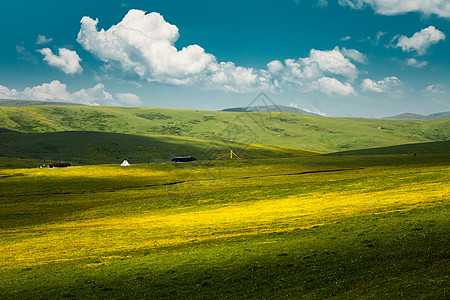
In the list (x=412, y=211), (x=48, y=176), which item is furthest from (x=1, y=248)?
(x=48, y=176)

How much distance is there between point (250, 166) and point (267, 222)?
85.4 m

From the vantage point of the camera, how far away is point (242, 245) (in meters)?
29.6

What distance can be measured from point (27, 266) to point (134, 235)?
41.0ft

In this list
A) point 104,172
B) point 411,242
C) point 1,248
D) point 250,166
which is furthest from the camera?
point 250,166

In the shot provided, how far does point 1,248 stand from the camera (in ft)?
123

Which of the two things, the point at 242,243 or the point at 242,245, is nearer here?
the point at 242,245

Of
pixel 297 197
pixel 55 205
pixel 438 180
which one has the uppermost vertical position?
pixel 438 180

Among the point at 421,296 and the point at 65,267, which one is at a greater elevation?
the point at 421,296

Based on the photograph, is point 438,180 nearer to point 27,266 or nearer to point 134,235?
point 134,235

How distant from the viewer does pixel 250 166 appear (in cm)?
12538

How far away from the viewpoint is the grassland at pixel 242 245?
19.1 m

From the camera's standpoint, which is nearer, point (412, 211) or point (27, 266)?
point (27, 266)

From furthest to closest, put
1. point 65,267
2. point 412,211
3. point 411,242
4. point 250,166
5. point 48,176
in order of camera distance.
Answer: point 250,166
point 48,176
point 412,211
point 65,267
point 411,242

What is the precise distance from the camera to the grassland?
19062 mm
